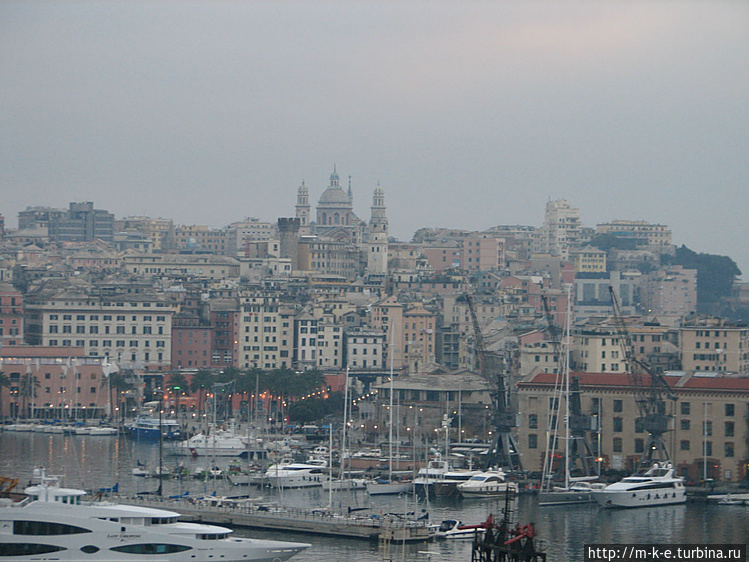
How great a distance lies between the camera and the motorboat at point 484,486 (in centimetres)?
3381

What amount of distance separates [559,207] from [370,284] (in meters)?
36.1

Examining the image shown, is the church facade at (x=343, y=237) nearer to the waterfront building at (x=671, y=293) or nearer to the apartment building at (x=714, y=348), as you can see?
the waterfront building at (x=671, y=293)

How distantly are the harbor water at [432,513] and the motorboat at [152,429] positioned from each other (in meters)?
4.32

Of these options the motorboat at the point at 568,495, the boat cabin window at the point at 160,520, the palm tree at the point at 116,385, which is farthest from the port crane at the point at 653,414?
the palm tree at the point at 116,385

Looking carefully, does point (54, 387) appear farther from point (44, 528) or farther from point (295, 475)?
point (44, 528)

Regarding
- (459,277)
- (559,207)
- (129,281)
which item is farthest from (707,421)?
(559,207)

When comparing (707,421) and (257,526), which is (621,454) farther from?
(257,526)

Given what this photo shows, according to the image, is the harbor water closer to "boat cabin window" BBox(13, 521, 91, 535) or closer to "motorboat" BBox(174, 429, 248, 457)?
"motorboat" BBox(174, 429, 248, 457)

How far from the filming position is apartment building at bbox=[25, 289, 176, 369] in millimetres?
57625

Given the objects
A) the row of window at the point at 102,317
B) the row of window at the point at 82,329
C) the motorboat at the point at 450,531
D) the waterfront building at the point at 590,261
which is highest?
the waterfront building at the point at 590,261

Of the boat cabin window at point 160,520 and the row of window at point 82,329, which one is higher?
the row of window at point 82,329

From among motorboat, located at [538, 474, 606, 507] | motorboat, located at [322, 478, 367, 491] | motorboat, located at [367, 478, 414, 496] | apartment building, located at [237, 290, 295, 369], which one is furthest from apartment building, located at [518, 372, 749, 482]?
apartment building, located at [237, 290, 295, 369]

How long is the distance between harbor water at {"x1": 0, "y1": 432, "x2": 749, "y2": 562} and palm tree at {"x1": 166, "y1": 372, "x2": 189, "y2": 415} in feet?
35.5

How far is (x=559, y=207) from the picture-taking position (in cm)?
10838
